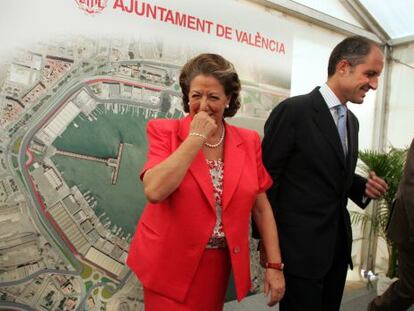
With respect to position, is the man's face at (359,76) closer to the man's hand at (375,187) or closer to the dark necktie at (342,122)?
the dark necktie at (342,122)

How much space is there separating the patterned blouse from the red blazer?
0.03 meters

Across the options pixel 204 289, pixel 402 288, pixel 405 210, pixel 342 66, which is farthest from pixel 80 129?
pixel 402 288

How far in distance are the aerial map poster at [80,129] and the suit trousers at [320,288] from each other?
3.35 feet

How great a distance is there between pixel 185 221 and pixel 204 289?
290 millimetres

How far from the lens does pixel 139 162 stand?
2146 millimetres

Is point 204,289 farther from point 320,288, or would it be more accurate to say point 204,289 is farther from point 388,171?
point 388,171

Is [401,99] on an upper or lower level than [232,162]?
upper

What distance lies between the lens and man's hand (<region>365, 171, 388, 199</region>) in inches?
70.8

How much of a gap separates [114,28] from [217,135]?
1.07m

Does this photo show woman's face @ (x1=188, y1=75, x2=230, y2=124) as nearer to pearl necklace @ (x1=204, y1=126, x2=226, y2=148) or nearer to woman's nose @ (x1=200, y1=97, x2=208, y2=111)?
woman's nose @ (x1=200, y1=97, x2=208, y2=111)

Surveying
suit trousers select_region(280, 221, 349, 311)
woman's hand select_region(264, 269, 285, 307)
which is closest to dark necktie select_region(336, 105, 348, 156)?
suit trousers select_region(280, 221, 349, 311)

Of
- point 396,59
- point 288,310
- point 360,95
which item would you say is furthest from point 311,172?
point 396,59

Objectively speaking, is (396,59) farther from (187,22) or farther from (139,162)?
(139,162)

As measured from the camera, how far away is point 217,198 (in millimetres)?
1212
